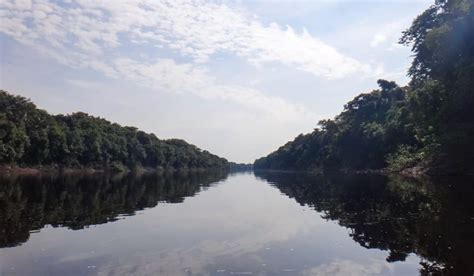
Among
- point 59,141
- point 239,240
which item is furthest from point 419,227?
point 59,141

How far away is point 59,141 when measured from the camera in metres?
98.5

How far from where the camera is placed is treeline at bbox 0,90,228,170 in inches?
3118

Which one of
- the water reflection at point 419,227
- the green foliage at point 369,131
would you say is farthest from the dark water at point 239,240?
the green foliage at point 369,131

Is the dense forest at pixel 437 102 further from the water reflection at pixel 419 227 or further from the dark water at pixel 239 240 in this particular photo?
the dark water at pixel 239 240

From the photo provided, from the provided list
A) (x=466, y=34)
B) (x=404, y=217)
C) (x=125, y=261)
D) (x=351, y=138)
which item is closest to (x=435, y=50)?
(x=466, y=34)

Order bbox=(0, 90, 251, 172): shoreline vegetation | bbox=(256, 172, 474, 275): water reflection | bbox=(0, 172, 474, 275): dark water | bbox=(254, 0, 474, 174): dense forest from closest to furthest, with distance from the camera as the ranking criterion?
bbox=(0, 172, 474, 275): dark water
bbox=(256, 172, 474, 275): water reflection
bbox=(254, 0, 474, 174): dense forest
bbox=(0, 90, 251, 172): shoreline vegetation

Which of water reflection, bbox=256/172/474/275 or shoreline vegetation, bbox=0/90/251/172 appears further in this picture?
shoreline vegetation, bbox=0/90/251/172

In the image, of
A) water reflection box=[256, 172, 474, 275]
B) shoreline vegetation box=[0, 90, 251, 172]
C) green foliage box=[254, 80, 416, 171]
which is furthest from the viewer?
green foliage box=[254, 80, 416, 171]

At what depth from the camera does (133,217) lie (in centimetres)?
2084

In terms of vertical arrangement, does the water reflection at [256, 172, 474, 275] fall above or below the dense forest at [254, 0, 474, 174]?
below

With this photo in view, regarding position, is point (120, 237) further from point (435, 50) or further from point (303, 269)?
point (435, 50)

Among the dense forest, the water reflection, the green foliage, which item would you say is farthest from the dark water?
the green foliage

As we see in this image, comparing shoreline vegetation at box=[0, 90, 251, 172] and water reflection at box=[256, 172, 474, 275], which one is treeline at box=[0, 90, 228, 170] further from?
water reflection at box=[256, 172, 474, 275]

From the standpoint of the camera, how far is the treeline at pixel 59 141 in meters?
79.2
